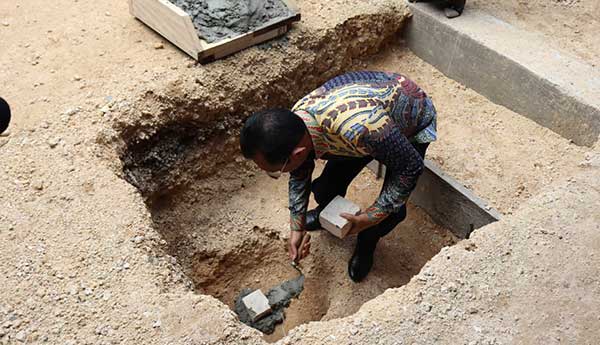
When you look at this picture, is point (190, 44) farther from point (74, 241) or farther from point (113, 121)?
point (74, 241)

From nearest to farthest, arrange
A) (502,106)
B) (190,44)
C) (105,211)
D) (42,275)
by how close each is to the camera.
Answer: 1. (42,275)
2. (105,211)
3. (190,44)
4. (502,106)

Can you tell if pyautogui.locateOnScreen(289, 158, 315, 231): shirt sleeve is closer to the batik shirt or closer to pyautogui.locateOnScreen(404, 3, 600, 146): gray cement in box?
the batik shirt

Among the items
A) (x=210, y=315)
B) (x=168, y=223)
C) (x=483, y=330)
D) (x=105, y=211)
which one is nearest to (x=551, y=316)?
(x=483, y=330)

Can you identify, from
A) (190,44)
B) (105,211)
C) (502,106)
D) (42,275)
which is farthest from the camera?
(502,106)

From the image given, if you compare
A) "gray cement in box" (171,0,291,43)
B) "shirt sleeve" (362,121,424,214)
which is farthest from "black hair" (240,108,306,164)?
"gray cement in box" (171,0,291,43)

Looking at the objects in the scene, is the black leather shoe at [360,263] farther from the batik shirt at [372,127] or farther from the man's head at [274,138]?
the man's head at [274,138]

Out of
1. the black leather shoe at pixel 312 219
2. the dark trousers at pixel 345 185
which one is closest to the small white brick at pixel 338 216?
the dark trousers at pixel 345 185

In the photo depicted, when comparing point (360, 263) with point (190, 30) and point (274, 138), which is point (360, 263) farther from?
point (190, 30)

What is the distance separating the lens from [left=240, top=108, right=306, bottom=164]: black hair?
100 inches

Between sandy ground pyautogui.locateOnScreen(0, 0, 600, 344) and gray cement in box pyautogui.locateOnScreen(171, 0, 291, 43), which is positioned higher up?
gray cement in box pyautogui.locateOnScreen(171, 0, 291, 43)

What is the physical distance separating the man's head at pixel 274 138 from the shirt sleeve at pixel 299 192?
42cm

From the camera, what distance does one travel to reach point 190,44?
3.73 meters

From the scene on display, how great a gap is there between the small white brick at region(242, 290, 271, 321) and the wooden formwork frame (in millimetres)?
1654

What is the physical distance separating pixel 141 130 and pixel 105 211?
0.84 m
